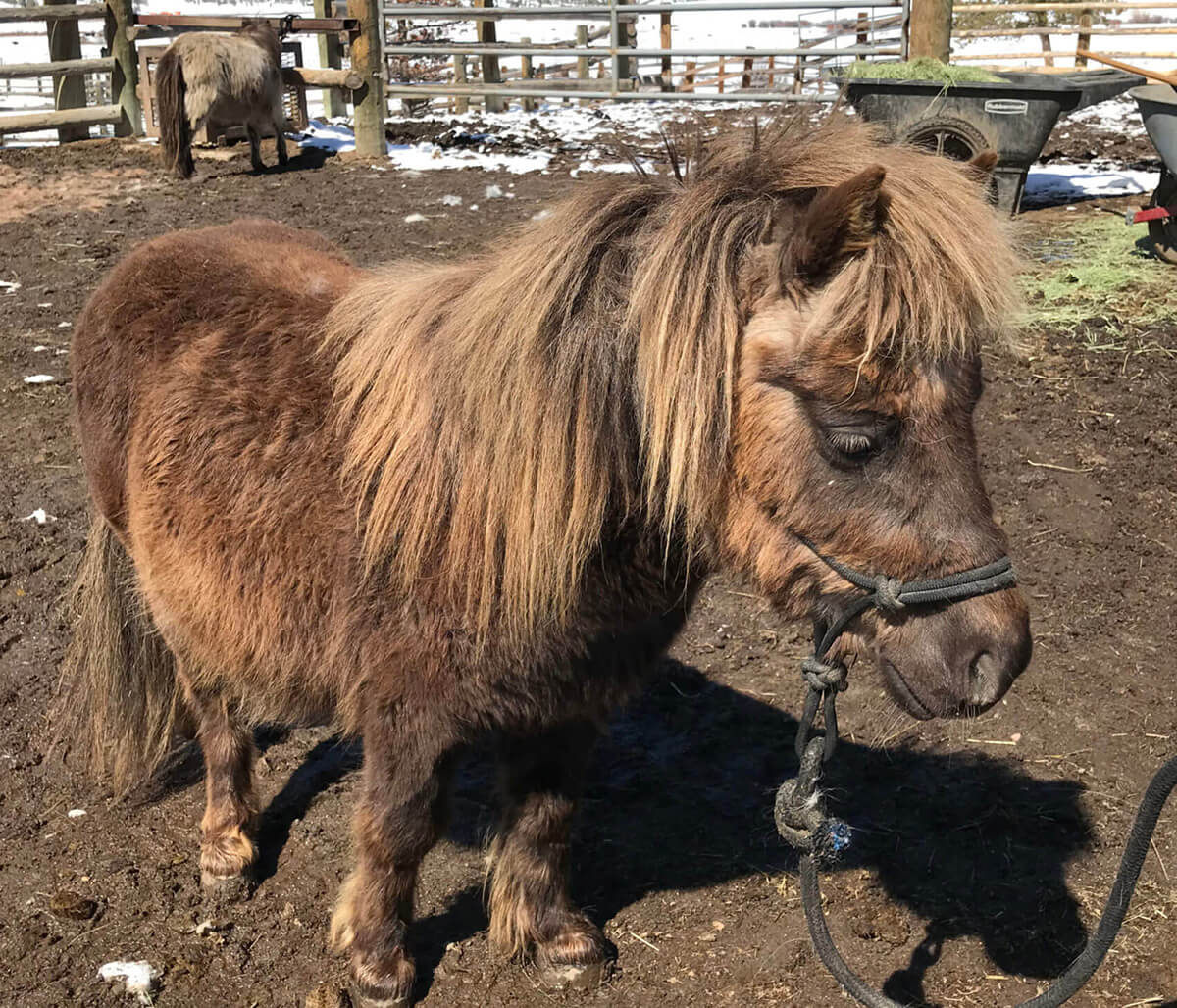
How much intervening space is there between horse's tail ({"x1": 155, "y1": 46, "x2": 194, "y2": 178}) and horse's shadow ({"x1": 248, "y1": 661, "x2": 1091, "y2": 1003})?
27.8 ft

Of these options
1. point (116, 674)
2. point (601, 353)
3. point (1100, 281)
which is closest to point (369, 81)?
point (1100, 281)

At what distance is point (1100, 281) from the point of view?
6.82 meters

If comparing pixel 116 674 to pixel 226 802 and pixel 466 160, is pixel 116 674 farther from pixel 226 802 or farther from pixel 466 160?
pixel 466 160

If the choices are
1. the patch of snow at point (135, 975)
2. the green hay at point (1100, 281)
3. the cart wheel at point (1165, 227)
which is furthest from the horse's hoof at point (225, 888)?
the cart wheel at point (1165, 227)

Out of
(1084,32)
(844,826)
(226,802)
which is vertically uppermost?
(1084,32)

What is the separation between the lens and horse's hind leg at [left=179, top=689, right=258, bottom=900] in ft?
10.0

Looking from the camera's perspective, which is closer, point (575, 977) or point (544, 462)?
point (544, 462)

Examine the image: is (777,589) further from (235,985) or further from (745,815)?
(235,985)

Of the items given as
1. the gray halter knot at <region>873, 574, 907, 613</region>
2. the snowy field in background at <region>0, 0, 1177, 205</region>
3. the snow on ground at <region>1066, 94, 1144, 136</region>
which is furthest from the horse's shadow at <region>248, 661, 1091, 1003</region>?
the snow on ground at <region>1066, 94, 1144, 136</region>

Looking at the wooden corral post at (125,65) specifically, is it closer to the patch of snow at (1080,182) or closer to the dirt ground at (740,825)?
the dirt ground at (740,825)

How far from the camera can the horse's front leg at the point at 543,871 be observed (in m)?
2.72

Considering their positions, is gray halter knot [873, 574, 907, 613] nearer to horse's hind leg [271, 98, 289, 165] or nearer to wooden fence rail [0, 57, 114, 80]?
horse's hind leg [271, 98, 289, 165]

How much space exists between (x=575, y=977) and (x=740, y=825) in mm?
730

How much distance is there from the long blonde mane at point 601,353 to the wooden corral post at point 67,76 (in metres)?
12.2
